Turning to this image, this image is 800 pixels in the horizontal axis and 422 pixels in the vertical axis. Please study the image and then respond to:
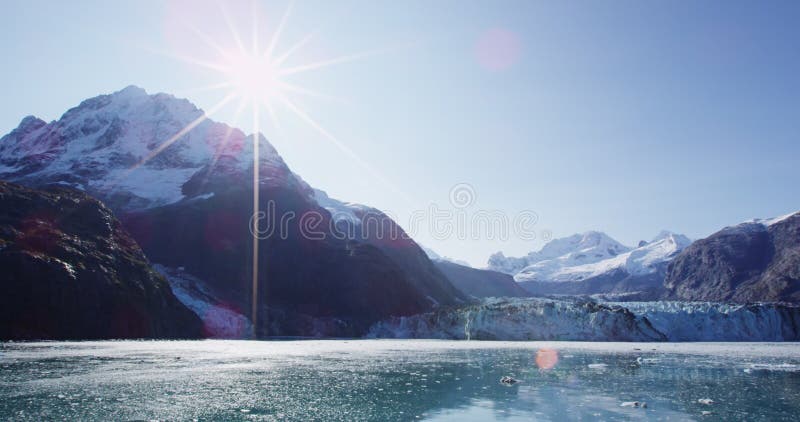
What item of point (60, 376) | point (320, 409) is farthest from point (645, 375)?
A: point (60, 376)

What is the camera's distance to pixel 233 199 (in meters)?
188

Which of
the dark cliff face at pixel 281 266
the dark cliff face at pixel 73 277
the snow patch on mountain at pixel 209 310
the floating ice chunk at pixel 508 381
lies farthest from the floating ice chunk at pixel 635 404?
the dark cliff face at pixel 281 266

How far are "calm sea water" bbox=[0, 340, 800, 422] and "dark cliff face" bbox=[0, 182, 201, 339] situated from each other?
132 ft

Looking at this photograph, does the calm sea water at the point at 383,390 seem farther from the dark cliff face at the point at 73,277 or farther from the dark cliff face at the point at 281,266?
the dark cliff face at the point at 281,266

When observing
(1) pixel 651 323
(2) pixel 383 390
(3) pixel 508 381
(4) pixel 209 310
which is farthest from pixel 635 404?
(4) pixel 209 310

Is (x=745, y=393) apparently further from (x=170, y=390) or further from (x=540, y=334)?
(x=540, y=334)

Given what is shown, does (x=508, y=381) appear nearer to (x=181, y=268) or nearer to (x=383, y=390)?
(x=383, y=390)

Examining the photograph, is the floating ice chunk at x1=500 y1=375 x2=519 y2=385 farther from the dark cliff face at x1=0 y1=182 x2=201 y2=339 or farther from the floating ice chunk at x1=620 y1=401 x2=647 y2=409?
the dark cliff face at x1=0 y1=182 x2=201 y2=339

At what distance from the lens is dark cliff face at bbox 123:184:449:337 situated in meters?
153

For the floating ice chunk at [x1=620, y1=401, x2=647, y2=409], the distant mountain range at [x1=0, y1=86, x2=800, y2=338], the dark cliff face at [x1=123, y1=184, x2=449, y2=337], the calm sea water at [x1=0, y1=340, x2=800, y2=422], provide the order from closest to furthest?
the calm sea water at [x1=0, y1=340, x2=800, y2=422]
the floating ice chunk at [x1=620, y1=401, x2=647, y2=409]
the distant mountain range at [x1=0, y1=86, x2=800, y2=338]
the dark cliff face at [x1=123, y1=184, x2=449, y2=337]

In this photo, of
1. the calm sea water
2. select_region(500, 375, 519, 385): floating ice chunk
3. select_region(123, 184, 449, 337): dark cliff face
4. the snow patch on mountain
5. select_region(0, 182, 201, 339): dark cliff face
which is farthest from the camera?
select_region(123, 184, 449, 337): dark cliff face

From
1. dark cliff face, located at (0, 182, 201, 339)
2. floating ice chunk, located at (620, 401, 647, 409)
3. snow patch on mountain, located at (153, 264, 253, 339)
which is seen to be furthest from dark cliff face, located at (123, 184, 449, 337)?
floating ice chunk, located at (620, 401, 647, 409)

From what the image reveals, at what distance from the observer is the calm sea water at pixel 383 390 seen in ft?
81.4

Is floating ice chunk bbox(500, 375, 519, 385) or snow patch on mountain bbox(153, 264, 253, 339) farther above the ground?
snow patch on mountain bbox(153, 264, 253, 339)
